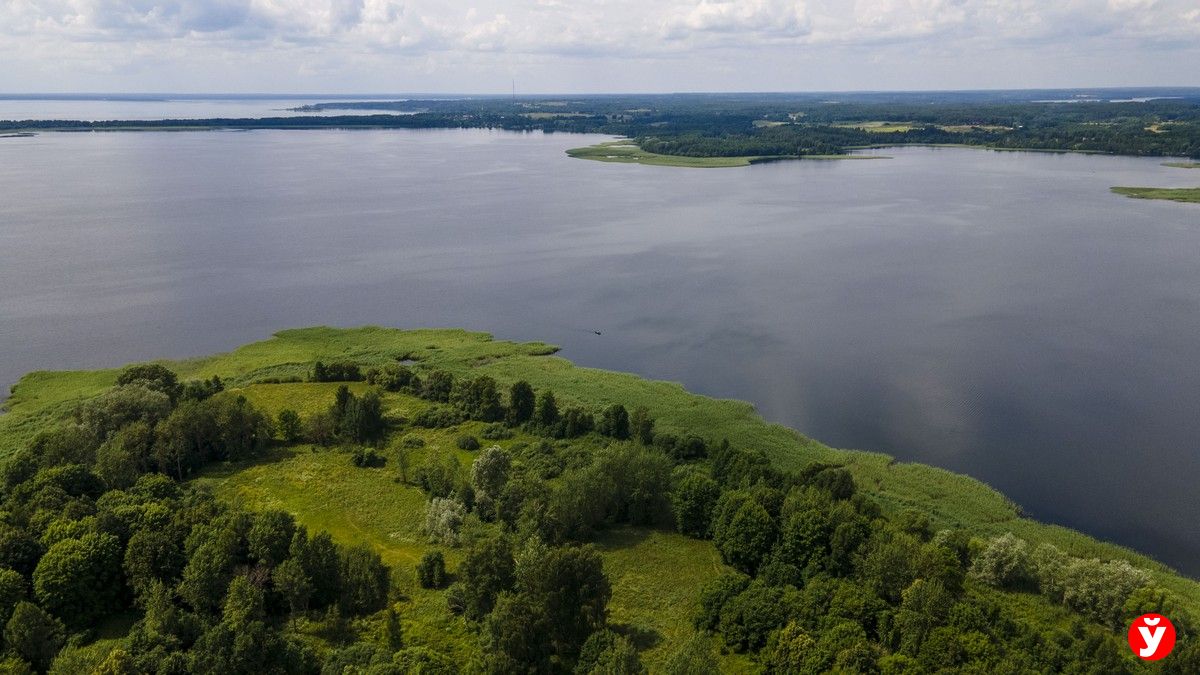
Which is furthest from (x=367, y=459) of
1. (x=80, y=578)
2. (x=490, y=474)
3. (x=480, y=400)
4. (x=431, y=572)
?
(x=80, y=578)

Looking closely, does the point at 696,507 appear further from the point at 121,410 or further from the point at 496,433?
the point at 121,410

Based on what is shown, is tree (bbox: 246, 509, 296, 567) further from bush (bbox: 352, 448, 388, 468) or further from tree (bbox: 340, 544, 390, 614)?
bush (bbox: 352, 448, 388, 468)

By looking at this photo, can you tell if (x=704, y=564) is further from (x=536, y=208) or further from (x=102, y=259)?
(x=536, y=208)

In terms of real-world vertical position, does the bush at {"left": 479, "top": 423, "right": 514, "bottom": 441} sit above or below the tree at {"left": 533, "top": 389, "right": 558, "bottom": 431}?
below

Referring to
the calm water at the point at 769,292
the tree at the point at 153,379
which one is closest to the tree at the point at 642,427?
the calm water at the point at 769,292

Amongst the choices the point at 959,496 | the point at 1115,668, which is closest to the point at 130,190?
the point at 959,496

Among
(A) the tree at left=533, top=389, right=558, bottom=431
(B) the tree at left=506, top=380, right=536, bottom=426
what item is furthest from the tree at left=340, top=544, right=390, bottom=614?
(B) the tree at left=506, top=380, right=536, bottom=426
